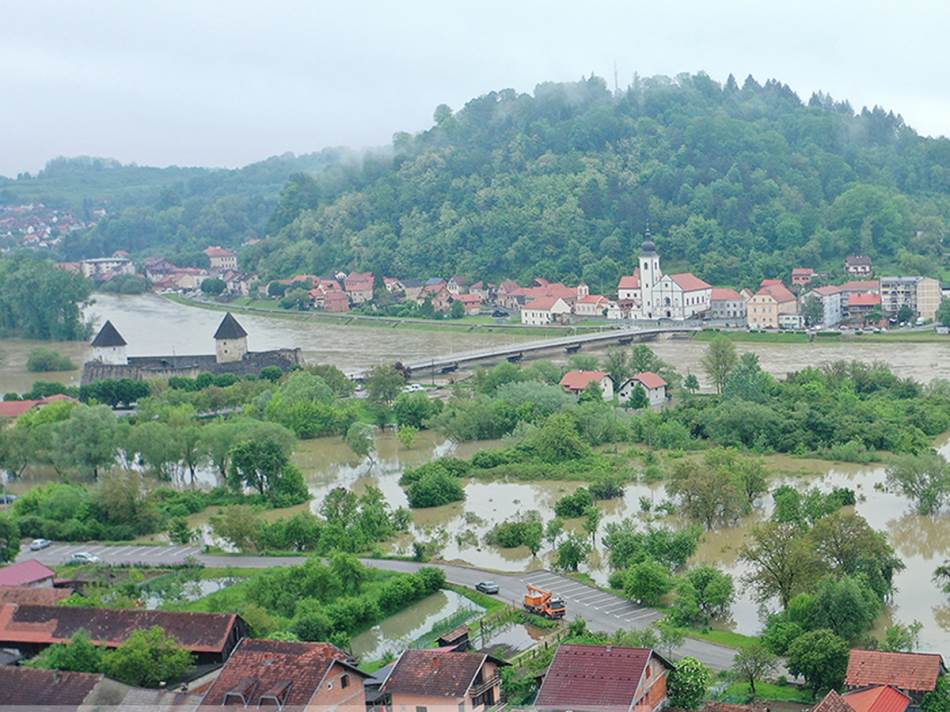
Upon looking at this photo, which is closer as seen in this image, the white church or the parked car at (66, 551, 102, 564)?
the parked car at (66, 551, 102, 564)

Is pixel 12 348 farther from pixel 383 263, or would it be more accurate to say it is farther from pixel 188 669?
pixel 188 669

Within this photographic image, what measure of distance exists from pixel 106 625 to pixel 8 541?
18.2ft

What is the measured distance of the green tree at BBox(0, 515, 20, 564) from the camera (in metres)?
17.7

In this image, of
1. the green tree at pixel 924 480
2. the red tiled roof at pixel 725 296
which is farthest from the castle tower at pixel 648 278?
the green tree at pixel 924 480

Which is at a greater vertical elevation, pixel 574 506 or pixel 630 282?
pixel 630 282

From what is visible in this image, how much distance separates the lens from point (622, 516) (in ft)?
63.8

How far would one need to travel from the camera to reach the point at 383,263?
193 feet

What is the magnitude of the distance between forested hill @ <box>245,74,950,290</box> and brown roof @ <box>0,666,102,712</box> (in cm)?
4029

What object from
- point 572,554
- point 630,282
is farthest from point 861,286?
point 572,554

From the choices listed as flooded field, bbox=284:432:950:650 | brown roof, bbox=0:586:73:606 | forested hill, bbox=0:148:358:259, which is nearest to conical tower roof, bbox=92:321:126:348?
flooded field, bbox=284:432:950:650

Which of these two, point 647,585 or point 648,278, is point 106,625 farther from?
point 648,278

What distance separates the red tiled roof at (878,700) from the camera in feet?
35.4

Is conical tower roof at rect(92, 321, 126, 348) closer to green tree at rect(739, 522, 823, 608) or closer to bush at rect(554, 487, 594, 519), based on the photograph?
bush at rect(554, 487, 594, 519)

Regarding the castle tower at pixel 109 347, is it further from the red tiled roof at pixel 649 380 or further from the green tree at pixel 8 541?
the green tree at pixel 8 541
